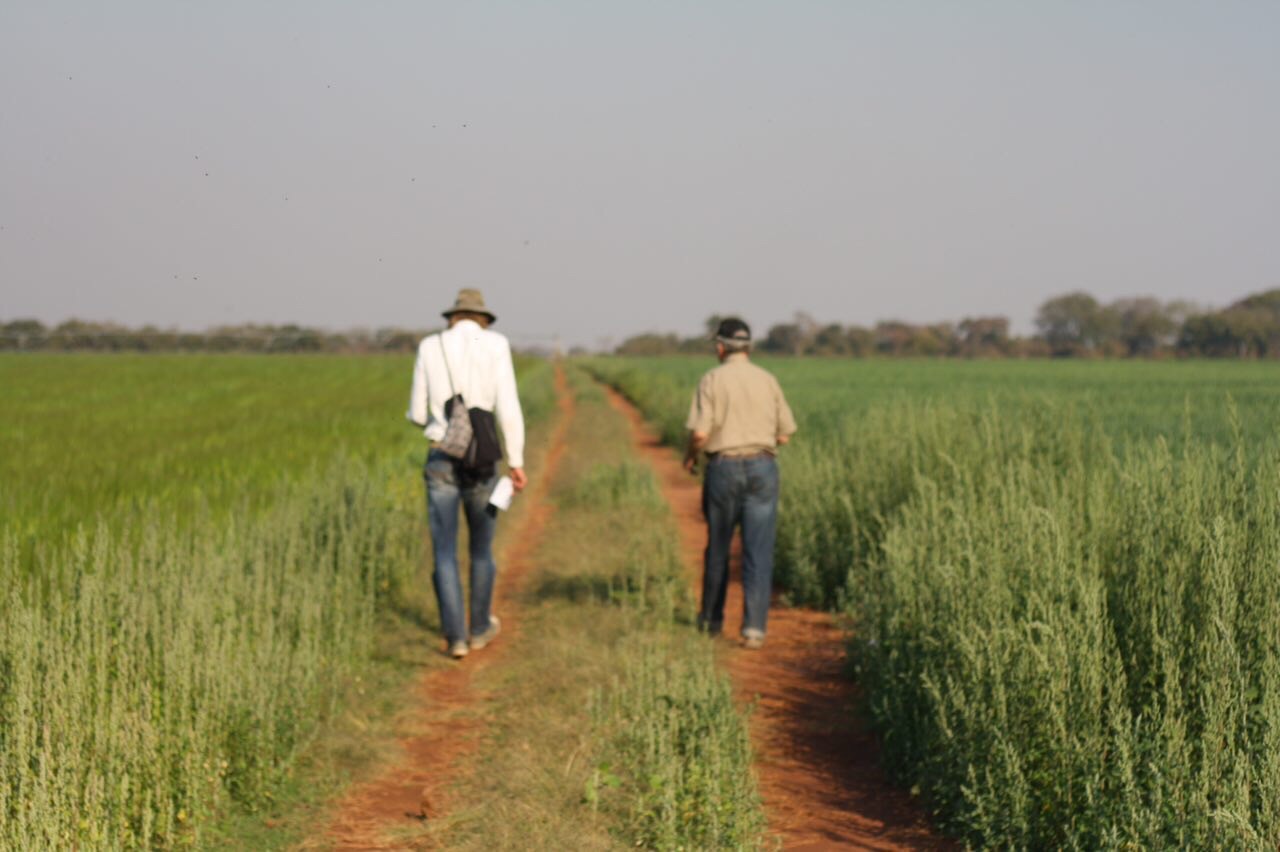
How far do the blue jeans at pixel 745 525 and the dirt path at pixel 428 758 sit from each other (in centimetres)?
139

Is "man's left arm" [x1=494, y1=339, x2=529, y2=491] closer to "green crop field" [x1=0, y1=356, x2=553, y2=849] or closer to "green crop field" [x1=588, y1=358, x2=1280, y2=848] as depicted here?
"green crop field" [x1=0, y1=356, x2=553, y2=849]

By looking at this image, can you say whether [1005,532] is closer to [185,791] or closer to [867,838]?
[867,838]

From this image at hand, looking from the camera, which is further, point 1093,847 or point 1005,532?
point 1005,532

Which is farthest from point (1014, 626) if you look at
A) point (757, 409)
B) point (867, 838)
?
point (757, 409)

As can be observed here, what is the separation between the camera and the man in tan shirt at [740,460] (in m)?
7.70

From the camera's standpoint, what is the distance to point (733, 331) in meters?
7.83

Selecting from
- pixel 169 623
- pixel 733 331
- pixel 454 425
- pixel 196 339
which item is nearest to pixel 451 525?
pixel 454 425

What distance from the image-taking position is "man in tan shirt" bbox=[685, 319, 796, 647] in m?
7.70

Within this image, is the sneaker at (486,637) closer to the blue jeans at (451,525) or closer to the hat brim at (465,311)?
the blue jeans at (451,525)

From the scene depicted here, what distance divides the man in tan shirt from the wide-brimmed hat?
1436mm

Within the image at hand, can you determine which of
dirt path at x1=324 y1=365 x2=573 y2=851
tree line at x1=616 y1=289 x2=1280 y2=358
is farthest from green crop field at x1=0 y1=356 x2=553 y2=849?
tree line at x1=616 y1=289 x2=1280 y2=358

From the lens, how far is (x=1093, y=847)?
391 centimetres

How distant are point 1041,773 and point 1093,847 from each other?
14.9 inches

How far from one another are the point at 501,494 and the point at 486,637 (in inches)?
40.1
